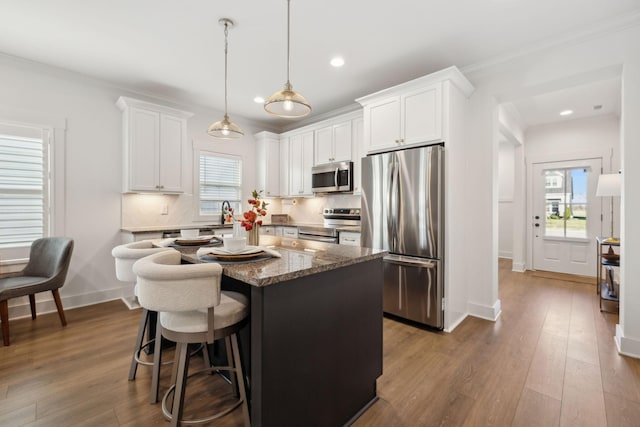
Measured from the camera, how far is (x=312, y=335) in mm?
1509

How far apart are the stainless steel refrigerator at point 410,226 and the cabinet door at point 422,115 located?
168 millimetres

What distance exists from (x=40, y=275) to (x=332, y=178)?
3678 millimetres

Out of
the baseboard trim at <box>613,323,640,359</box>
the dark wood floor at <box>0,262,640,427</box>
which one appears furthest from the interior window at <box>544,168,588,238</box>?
the baseboard trim at <box>613,323,640,359</box>

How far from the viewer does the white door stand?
5.00 meters

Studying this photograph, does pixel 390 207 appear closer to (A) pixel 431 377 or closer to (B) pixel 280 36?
(A) pixel 431 377

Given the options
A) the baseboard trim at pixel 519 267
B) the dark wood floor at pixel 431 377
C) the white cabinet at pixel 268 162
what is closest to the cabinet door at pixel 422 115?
the dark wood floor at pixel 431 377

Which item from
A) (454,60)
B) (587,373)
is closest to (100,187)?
(454,60)

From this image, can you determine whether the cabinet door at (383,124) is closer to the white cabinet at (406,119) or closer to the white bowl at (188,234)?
the white cabinet at (406,119)

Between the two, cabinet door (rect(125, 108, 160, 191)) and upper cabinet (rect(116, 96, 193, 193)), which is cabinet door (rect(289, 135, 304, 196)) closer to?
upper cabinet (rect(116, 96, 193, 193))

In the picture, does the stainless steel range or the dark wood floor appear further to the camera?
the stainless steel range

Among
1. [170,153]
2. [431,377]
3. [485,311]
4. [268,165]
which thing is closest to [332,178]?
[268,165]

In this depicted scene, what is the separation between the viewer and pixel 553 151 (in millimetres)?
5383

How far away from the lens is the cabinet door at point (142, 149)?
149 inches

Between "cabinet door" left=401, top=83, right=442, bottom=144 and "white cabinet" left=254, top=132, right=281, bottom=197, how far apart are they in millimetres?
A: 2781
